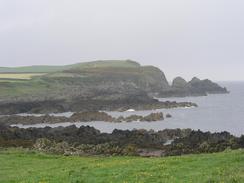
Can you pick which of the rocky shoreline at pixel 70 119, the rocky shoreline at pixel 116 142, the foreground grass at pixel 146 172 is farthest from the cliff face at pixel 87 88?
Result: the foreground grass at pixel 146 172

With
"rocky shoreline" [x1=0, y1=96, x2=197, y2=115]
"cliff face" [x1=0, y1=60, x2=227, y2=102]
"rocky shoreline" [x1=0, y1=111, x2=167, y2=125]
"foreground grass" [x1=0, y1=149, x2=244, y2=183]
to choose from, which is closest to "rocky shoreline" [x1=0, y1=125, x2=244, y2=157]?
"foreground grass" [x1=0, y1=149, x2=244, y2=183]

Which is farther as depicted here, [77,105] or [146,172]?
[77,105]

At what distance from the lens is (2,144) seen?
167 feet

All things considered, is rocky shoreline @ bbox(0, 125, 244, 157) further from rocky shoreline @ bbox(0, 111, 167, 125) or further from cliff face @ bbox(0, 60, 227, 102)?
cliff face @ bbox(0, 60, 227, 102)

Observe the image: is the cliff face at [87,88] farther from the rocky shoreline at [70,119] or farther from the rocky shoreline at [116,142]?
the rocky shoreline at [116,142]

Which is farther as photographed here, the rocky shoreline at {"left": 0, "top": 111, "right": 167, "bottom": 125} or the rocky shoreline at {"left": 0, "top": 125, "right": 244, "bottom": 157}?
the rocky shoreline at {"left": 0, "top": 111, "right": 167, "bottom": 125}

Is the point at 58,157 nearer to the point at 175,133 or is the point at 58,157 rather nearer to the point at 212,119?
the point at 175,133

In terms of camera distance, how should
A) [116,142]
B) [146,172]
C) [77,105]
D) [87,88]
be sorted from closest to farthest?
[146,172] → [116,142] → [77,105] → [87,88]

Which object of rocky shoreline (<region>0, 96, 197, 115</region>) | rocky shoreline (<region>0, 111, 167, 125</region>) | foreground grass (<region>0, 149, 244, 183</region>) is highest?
foreground grass (<region>0, 149, 244, 183</region>)

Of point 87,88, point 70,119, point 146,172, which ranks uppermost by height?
point 87,88

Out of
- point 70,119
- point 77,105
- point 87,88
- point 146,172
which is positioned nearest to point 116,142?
point 146,172

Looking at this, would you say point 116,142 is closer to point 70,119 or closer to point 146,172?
point 146,172

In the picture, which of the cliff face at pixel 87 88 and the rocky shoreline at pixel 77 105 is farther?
the cliff face at pixel 87 88

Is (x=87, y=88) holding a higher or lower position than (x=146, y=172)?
higher
